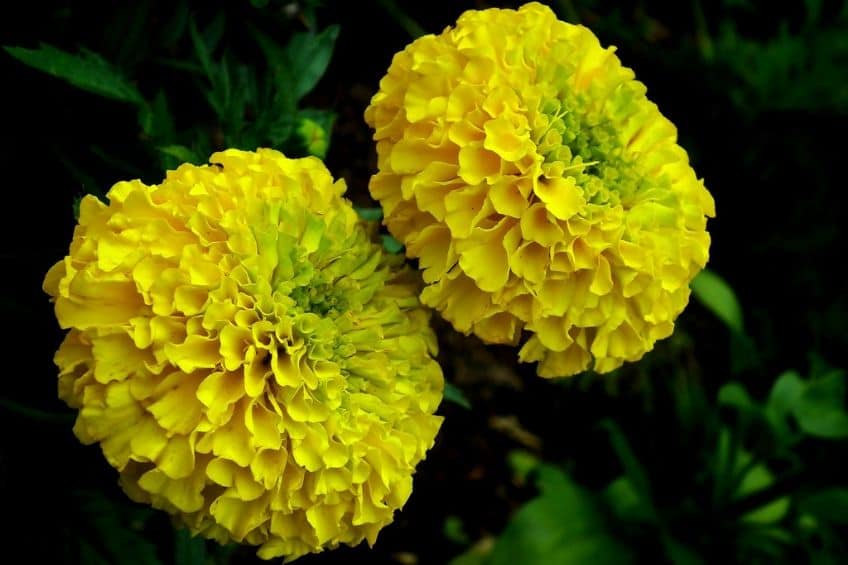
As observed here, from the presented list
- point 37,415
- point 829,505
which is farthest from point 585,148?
point 829,505

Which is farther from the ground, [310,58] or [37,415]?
[310,58]

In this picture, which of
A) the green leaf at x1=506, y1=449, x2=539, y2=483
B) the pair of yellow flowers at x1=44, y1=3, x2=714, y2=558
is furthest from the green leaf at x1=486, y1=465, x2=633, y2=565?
the pair of yellow flowers at x1=44, y1=3, x2=714, y2=558

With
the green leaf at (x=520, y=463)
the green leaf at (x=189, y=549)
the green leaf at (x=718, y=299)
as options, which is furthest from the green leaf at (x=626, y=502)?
the green leaf at (x=189, y=549)

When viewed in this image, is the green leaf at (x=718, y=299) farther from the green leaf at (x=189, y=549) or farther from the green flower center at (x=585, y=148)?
the green leaf at (x=189, y=549)

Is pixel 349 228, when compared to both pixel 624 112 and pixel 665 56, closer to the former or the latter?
pixel 624 112

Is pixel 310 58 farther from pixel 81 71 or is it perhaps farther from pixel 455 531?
pixel 455 531

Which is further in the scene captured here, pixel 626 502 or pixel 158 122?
pixel 626 502
